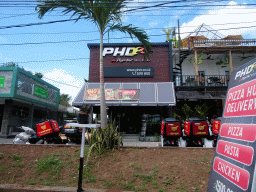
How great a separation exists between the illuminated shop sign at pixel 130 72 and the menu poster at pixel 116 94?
6.57 feet

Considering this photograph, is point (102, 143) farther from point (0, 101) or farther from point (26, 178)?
point (0, 101)

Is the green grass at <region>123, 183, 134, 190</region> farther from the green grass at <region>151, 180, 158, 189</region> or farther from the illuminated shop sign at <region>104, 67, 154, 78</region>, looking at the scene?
the illuminated shop sign at <region>104, 67, 154, 78</region>

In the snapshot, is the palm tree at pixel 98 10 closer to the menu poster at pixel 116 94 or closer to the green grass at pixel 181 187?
the green grass at pixel 181 187

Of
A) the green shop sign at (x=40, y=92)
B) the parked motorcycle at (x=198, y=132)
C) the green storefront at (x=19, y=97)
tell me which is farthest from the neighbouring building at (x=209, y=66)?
the green shop sign at (x=40, y=92)

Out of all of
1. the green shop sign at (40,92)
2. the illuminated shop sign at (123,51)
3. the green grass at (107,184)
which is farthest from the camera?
the green shop sign at (40,92)

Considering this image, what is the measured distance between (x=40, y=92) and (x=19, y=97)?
15.4 ft

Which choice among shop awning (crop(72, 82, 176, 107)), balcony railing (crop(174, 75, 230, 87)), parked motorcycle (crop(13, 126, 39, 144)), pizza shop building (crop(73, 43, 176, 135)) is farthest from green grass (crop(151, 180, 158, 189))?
balcony railing (crop(174, 75, 230, 87))

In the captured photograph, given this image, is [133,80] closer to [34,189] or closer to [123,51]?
[123,51]

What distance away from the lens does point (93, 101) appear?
43.3 feet

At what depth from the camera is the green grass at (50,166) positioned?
13.6 feet

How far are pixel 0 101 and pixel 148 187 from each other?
1789 centimetres

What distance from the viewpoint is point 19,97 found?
50.5ft

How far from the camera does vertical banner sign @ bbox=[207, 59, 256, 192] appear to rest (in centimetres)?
162

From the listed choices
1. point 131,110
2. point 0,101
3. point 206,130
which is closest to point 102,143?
point 206,130
